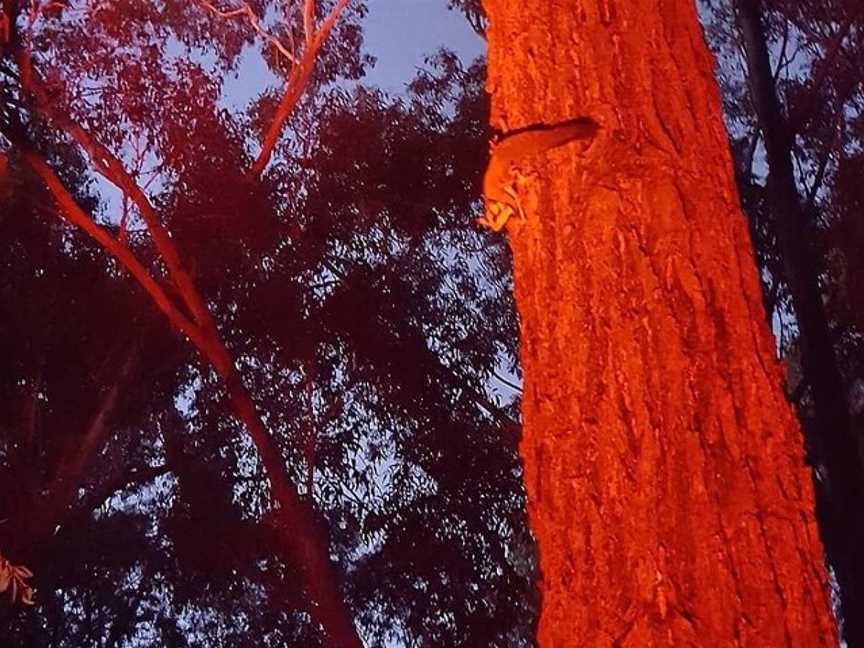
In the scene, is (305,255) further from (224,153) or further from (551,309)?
(551,309)

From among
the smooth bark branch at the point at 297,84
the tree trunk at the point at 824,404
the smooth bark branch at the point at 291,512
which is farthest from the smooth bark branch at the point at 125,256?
the tree trunk at the point at 824,404

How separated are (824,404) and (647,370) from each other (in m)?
6.46

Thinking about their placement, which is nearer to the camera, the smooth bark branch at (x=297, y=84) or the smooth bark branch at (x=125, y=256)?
the smooth bark branch at (x=125, y=256)

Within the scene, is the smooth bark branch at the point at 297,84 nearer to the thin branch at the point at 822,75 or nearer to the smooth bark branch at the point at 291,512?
the smooth bark branch at the point at 291,512

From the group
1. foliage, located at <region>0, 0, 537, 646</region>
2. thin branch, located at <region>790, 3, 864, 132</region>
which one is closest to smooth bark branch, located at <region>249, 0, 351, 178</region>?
foliage, located at <region>0, 0, 537, 646</region>

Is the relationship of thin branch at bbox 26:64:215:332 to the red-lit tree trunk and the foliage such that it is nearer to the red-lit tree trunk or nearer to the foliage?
the foliage

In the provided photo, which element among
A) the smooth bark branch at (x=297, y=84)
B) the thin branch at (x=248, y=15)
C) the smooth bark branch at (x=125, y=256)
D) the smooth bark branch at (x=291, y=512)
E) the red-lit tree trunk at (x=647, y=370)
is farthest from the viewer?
the thin branch at (x=248, y=15)

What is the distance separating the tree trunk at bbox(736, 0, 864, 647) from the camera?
25.3ft

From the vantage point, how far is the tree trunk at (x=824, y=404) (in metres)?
7.72

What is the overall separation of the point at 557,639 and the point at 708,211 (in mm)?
756

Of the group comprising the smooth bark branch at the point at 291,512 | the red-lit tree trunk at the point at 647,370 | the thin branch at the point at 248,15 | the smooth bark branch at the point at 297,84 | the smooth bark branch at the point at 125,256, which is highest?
the thin branch at the point at 248,15

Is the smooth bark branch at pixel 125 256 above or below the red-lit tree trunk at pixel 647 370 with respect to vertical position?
above

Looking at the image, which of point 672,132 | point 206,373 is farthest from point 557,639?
point 206,373

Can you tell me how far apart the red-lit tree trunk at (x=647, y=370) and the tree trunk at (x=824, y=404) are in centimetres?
593
